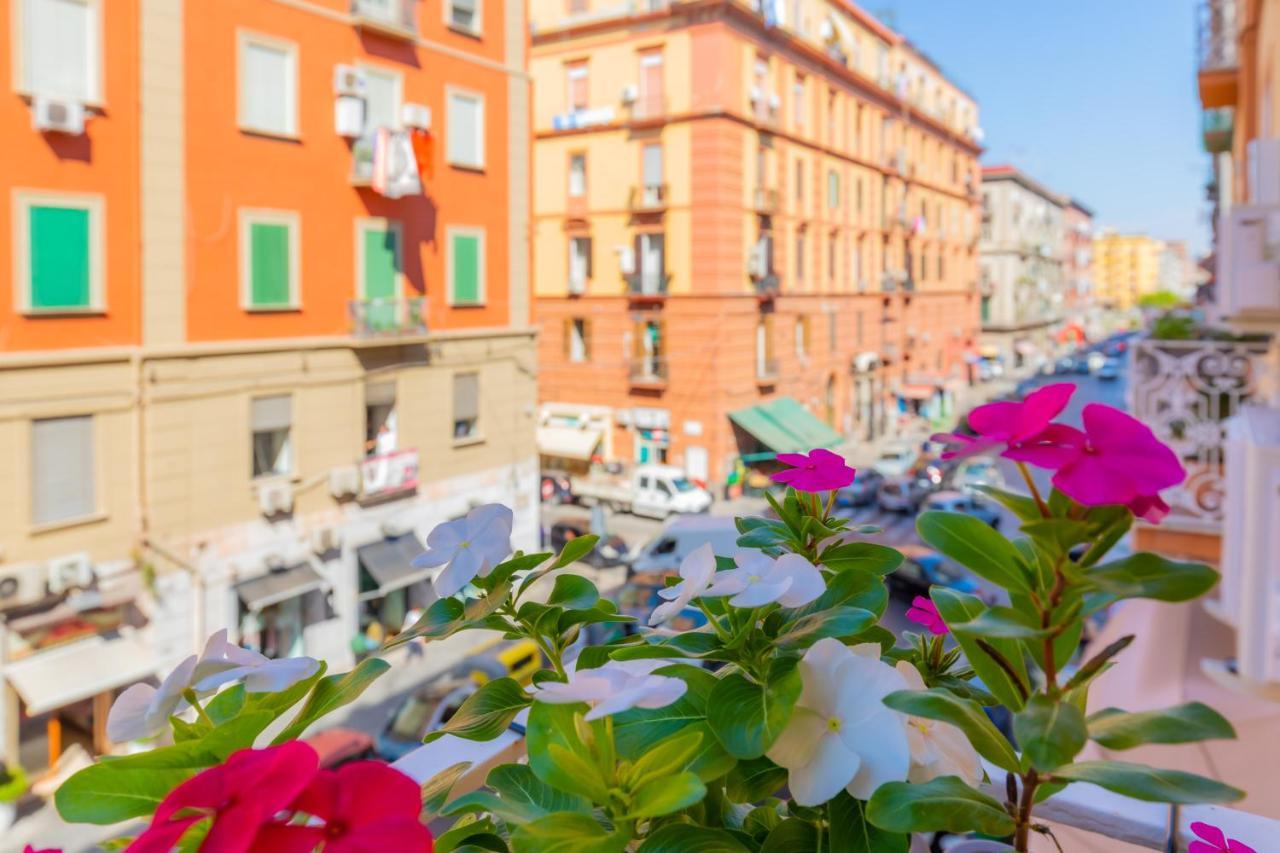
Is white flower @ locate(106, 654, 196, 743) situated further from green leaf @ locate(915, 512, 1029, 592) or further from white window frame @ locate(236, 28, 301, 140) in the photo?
white window frame @ locate(236, 28, 301, 140)

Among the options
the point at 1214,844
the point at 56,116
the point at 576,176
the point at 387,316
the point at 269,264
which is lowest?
the point at 1214,844

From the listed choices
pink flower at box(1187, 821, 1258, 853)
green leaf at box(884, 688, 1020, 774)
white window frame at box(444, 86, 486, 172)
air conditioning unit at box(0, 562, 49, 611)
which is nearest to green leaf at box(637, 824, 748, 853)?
green leaf at box(884, 688, 1020, 774)

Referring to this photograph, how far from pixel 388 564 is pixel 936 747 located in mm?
9955

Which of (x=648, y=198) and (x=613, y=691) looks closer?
(x=613, y=691)

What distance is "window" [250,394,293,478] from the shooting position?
9188mm

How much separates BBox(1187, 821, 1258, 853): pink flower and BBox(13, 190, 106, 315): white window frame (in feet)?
27.3

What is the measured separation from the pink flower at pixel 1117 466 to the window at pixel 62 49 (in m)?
8.40

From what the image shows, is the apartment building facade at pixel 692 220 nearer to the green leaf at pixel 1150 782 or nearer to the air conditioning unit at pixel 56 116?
the air conditioning unit at pixel 56 116

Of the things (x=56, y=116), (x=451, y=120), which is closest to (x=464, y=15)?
(x=451, y=120)

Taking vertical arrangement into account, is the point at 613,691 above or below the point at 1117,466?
below

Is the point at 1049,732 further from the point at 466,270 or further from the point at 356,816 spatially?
the point at 466,270

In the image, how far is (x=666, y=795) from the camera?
563 millimetres

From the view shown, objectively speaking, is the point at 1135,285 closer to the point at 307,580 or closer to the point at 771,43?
the point at 771,43

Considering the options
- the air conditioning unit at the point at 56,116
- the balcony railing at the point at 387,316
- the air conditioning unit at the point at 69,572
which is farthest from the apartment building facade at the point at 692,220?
the air conditioning unit at the point at 69,572
